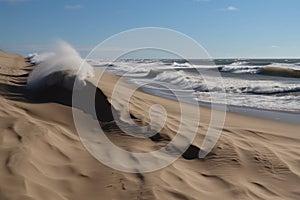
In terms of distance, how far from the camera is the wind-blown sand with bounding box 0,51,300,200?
137 inches

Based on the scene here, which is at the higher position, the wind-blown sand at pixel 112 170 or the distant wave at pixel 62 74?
the distant wave at pixel 62 74

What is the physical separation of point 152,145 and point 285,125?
5024 millimetres

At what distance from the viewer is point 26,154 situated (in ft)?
12.5

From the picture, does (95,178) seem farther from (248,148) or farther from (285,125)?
(285,125)

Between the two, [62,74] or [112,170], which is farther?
[62,74]

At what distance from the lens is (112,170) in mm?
4016

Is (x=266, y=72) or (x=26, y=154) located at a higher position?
(x=26, y=154)

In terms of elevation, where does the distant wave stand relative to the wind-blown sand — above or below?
above

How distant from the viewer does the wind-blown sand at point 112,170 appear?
3492 millimetres

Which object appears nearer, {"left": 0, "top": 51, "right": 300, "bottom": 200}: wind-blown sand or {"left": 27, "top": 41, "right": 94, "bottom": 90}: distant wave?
{"left": 0, "top": 51, "right": 300, "bottom": 200}: wind-blown sand

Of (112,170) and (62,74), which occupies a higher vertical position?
(62,74)

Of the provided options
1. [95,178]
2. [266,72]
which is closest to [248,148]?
[95,178]

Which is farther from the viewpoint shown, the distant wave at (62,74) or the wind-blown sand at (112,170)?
the distant wave at (62,74)

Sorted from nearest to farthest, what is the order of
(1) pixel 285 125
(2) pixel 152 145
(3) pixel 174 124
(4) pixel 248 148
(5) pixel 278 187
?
(5) pixel 278 187 → (2) pixel 152 145 → (4) pixel 248 148 → (3) pixel 174 124 → (1) pixel 285 125
